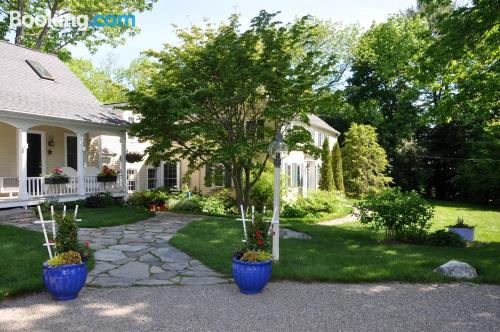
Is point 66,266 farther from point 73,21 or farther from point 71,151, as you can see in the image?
point 73,21

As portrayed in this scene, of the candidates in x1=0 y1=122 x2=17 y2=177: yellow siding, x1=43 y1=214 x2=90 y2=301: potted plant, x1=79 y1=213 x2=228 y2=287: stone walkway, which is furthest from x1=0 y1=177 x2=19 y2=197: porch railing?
x1=43 y1=214 x2=90 y2=301: potted plant

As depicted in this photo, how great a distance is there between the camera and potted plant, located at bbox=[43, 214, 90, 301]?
5.27m

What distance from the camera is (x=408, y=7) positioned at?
38.3 meters

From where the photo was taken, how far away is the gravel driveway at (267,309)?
4.70 m

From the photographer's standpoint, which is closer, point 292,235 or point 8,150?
point 292,235

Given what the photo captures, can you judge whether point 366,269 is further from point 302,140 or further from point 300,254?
point 302,140

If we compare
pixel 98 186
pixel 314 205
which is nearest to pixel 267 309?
pixel 98 186

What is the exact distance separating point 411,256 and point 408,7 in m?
36.7

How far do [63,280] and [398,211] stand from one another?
25.7 feet

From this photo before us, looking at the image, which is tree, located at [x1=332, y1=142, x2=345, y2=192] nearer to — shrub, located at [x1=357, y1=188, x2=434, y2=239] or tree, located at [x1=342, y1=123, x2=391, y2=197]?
tree, located at [x1=342, y1=123, x2=391, y2=197]

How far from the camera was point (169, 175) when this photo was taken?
2233 cm

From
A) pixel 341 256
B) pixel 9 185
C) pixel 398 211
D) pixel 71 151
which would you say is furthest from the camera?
pixel 71 151

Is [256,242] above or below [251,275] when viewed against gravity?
above

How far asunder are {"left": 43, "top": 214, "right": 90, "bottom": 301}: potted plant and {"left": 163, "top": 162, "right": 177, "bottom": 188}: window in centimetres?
1646
